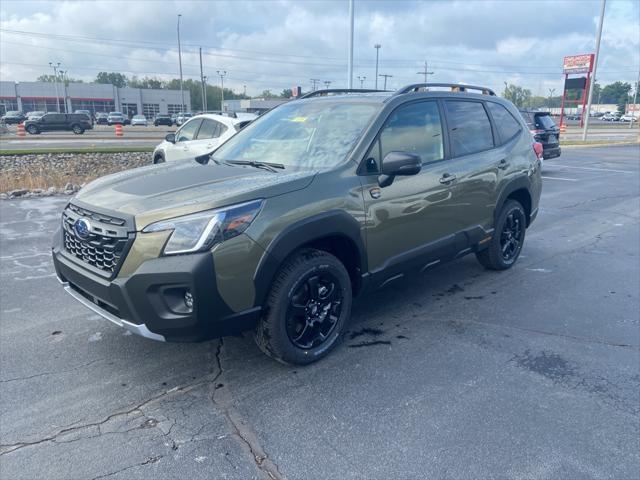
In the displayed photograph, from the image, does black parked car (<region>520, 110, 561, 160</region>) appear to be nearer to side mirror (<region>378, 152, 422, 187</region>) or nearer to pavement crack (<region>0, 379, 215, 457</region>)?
side mirror (<region>378, 152, 422, 187</region>)

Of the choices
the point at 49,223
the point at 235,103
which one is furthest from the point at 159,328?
the point at 235,103

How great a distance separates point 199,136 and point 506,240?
742 centimetres

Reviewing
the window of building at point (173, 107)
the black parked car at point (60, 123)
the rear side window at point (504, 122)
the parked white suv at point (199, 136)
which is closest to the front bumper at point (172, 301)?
the rear side window at point (504, 122)

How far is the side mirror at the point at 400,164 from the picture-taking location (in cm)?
359

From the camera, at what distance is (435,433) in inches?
112

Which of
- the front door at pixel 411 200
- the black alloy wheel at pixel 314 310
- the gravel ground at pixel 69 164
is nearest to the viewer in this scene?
the black alloy wheel at pixel 314 310

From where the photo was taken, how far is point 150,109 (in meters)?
97.9

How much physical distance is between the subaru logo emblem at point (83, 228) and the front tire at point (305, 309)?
1205 millimetres

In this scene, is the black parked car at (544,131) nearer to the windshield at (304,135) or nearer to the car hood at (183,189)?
the windshield at (304,135)

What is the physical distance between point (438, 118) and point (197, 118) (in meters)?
7.92

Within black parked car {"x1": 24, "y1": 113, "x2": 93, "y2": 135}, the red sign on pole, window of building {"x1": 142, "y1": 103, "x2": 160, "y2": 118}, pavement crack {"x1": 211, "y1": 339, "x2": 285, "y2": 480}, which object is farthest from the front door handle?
window of building {"x1": 142, "y1": 103, "x2": 160, "y2": 118}

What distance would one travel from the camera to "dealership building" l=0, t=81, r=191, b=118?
285 feet

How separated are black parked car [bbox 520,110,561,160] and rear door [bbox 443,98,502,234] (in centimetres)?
1103

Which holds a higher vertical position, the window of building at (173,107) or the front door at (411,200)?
the window of building at (173,107)
